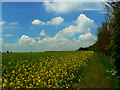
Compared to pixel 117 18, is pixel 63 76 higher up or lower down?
lower down

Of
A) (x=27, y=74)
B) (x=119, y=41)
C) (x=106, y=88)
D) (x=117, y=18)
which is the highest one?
(x=117, y=18)

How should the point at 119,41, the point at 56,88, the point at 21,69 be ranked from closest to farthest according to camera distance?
the point at 56,88, the point at 119,41, the point at 21,69

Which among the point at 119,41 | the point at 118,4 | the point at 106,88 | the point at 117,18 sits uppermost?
the point at 118,4

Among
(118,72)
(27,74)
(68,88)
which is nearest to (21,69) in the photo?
(27,74)

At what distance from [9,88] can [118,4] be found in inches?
379

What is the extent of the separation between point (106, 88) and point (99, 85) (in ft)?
1.55

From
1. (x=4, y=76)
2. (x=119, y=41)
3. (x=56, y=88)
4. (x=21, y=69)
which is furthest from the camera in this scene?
(x=21, y=69)

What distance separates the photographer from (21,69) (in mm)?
10867

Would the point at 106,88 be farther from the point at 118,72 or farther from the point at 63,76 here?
the point at 63,76

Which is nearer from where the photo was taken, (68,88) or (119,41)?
(68,88)

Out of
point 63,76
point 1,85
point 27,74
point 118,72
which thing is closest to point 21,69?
point 27,74

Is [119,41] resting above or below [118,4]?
below

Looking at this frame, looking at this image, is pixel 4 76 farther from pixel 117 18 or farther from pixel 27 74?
pixel 117 18

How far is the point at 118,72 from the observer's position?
9.26 metres
